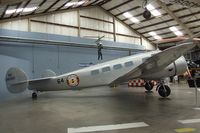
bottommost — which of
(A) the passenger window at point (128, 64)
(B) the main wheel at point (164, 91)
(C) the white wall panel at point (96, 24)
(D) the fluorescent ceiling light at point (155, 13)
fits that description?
(B) the main wheel at point (164, 91)

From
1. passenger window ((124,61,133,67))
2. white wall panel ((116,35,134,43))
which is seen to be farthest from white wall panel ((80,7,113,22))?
passenger window ((124,61,133,67))

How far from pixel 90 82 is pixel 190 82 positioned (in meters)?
4.68

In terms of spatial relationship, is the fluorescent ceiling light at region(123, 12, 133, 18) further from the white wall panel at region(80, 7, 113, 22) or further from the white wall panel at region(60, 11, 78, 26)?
the white wall panel at region(60, 11, 78, 26)

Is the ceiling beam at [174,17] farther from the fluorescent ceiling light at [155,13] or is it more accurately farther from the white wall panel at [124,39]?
the white wall panel at [124,39]

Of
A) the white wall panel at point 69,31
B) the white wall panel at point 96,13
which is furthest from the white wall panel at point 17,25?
the white wall panel at point 96,13

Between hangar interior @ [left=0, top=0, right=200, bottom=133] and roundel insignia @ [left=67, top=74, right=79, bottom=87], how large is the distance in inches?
33.9

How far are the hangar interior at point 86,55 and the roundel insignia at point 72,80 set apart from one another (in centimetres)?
86

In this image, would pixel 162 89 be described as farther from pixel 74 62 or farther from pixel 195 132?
pixel 74 62

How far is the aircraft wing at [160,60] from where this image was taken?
23.9ft

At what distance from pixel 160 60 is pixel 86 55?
507 inches

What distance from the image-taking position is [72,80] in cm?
1059

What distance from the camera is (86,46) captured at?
2023cm

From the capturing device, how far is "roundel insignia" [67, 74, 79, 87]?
34.6 ft

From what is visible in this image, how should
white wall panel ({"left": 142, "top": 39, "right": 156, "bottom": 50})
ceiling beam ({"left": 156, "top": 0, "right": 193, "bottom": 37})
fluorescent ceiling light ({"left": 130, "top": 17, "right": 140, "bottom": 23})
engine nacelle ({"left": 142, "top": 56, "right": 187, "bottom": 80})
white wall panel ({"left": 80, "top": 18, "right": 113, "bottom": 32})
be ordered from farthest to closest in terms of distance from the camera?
white wall panel ({"left": 142, "top": 39, "right": 156, "bottom": 50}), fluorescent ceiling light ({"left": 130, "top": 17, "right": 140, "bottom": 23}), white wall panel ({"left": 80, "top": 18, "right": 113, "bottom": 32}), ceiling beam ({"left": 156, "top": 0, "right": 193, "bottom": 37}), engine nacelle ({"left": 142, "top": 56, "right": 187, "bottom": 80})
